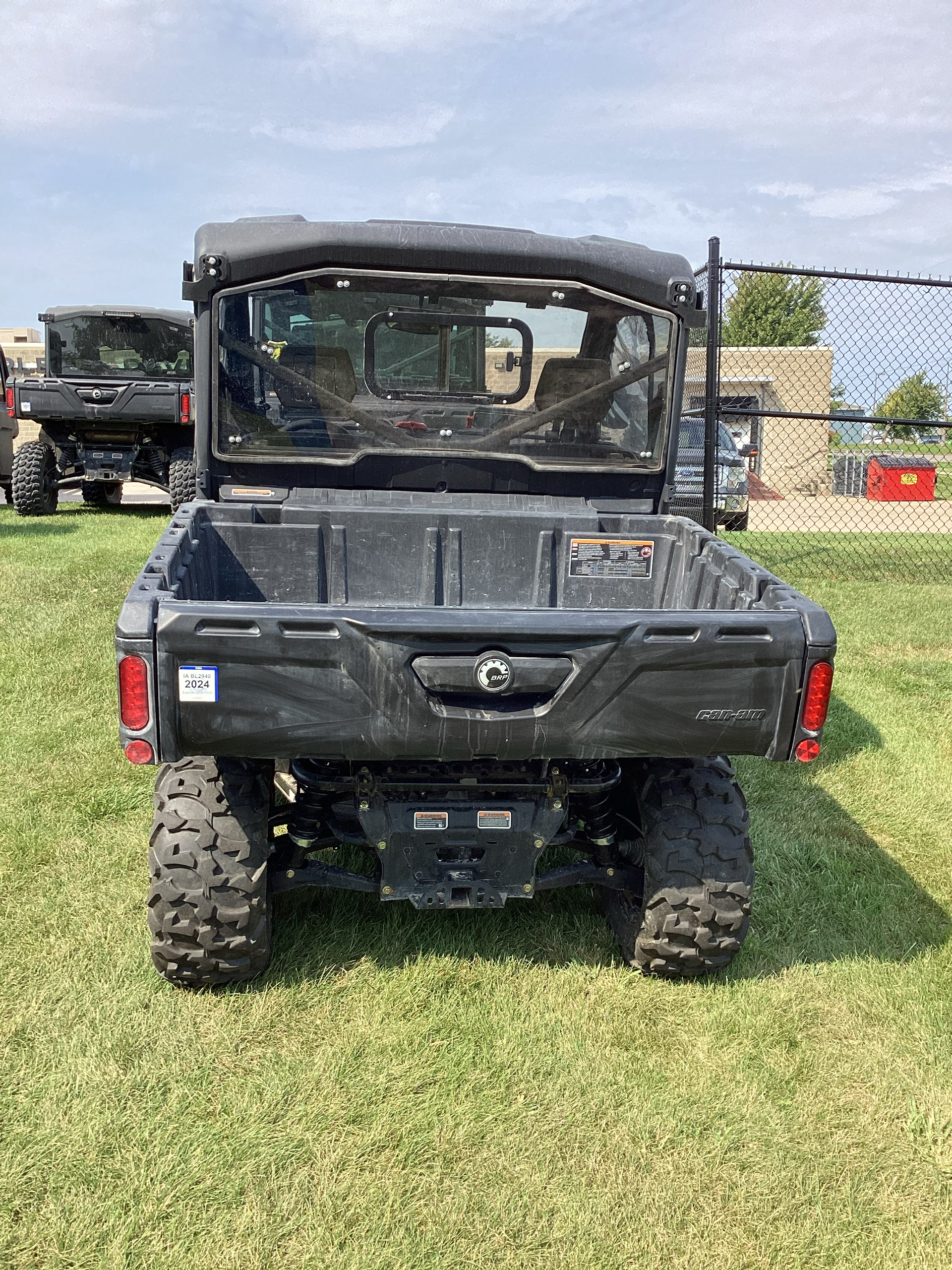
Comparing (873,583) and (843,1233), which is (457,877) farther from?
(873,583)

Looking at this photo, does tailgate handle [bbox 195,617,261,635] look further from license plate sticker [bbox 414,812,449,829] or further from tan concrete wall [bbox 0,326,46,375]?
tan concrete wall [bbox 0,326,46,375]

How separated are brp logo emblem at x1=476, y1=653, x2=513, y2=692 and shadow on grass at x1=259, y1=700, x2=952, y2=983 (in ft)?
3.62

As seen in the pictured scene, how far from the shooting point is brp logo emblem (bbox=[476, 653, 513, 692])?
2.44 m

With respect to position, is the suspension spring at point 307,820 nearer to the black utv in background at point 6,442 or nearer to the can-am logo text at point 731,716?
the can-am logo text at point 731,716

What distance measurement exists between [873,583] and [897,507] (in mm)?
9172

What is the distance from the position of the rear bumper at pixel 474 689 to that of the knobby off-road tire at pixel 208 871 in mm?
426

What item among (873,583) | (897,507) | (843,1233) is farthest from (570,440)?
(897,507)

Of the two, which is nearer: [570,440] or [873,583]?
[570,440]

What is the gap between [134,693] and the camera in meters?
2.35

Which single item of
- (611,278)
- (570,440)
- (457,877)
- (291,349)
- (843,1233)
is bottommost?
(843,1233)

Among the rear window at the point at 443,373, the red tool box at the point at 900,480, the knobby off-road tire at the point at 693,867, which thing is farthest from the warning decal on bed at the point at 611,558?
the red tool box at the point at 900,480

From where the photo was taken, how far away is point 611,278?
363 centimetres

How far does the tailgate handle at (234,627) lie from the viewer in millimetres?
2340

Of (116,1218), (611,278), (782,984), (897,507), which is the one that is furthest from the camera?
(897,507)
